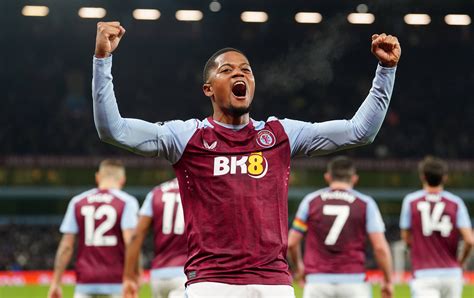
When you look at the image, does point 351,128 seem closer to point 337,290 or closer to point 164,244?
point 337,290

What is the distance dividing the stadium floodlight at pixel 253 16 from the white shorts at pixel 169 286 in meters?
18.4

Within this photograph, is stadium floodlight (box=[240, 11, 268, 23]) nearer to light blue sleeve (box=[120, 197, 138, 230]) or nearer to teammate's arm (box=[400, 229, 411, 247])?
teammate's arm (box=[400, 229, 411, 247])

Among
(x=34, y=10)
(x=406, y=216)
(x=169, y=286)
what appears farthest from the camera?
(x=34, y=10)

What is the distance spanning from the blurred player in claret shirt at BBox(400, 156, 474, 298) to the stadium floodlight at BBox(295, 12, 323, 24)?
15.6 m

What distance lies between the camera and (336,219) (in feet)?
26.5

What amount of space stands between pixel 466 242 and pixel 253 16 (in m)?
19.4

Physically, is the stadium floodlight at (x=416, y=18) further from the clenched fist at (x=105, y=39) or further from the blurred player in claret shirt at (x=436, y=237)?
the clenched fist at (x=105, y=39)

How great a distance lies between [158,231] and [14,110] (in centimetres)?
2457

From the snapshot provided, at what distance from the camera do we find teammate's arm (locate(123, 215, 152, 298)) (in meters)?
8.13

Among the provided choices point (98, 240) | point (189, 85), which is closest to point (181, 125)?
point (98, 240)

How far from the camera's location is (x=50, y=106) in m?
32.2

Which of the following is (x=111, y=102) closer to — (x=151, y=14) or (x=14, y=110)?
(x=151, y=14)

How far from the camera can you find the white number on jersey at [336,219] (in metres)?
8.06

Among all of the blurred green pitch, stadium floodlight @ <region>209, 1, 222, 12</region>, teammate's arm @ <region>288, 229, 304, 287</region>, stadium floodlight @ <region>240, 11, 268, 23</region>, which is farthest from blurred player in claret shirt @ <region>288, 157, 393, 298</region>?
stadium floodlight @ <region>240, 11, 268, 23</region>
